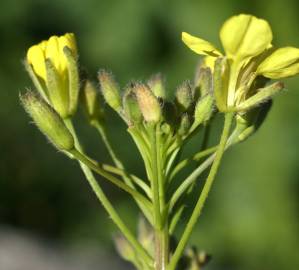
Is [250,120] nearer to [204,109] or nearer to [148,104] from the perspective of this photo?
[204,109]

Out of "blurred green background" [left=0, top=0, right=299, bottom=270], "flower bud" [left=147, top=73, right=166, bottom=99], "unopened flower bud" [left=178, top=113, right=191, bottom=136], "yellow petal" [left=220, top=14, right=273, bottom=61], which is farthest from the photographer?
"blurred green background" [left=0, top=0, right=299, bottom=270]

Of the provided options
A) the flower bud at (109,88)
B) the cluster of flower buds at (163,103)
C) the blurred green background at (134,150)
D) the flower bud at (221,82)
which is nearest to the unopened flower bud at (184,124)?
the cluster of flower buds at (163,103)

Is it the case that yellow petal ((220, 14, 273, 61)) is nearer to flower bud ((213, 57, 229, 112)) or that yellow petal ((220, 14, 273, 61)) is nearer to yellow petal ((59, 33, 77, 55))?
flower bud ((213, 57, 229, 112))

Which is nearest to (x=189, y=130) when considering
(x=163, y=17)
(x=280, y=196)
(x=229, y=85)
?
(x=229, y=85)

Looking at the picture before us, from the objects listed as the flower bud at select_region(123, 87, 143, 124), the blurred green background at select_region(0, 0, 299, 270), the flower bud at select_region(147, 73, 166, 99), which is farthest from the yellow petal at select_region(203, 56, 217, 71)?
the blurred green background at select_region(0, 0, 299, 270)

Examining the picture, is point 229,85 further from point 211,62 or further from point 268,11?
point 268,11

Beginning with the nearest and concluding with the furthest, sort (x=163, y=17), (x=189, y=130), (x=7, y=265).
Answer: (x=189, y=130) → (x=163, y=17) → (x=7, y=265)
